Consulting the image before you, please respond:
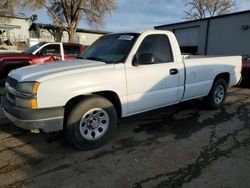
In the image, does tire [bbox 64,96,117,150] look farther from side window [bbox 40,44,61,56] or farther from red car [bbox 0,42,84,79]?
side window [bbox 40,44,61,56]

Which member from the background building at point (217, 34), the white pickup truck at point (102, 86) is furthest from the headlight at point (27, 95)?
the background building at point (217, 34)

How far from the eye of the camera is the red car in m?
8.51

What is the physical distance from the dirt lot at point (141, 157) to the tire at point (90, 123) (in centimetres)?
17

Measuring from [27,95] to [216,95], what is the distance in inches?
186

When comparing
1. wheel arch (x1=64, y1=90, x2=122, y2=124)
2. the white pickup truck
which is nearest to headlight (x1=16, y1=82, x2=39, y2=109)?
the white pickup truck

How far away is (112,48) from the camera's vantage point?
4590 millimetres

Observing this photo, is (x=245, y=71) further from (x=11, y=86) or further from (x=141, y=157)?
(x=11, y=86)

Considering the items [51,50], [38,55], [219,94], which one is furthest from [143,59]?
[51,50]

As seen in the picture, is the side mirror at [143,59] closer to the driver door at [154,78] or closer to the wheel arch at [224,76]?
the driver door at [154,78]

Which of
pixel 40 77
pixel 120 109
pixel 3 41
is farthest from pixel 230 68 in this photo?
pixel 3 41

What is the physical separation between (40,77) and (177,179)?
2306 mm

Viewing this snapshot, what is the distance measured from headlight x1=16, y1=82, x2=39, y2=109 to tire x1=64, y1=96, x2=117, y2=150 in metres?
0.58

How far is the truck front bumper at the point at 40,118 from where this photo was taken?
11.0ft

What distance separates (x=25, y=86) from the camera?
3.41m
